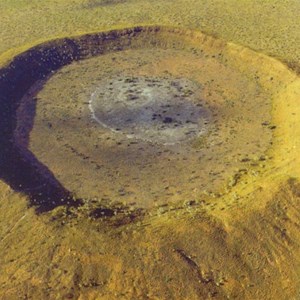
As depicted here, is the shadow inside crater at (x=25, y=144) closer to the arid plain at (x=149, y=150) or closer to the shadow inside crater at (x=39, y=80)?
the shadow inside crater at (x=39, y=80)

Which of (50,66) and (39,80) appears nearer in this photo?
(39,80)

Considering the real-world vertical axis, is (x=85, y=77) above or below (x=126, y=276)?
below

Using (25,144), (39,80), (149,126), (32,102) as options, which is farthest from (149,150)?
(39,80)

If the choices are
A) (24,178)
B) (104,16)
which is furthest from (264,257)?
(104,16)

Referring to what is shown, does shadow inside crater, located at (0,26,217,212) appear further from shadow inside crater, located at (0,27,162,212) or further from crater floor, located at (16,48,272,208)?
crater floor, located at (16,48,272,208)

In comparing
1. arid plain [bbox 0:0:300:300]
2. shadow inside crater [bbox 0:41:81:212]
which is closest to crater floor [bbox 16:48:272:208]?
arid plain [bbox 0:0:300:300]

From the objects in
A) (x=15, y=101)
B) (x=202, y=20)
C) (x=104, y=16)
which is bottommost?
(x=15, y=101)

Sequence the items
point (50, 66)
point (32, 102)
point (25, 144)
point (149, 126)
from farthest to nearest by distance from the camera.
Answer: point (50, 66), point (32, 102), point (149, 126), point (25, 144)

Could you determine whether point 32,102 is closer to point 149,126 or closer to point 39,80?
point 39,80

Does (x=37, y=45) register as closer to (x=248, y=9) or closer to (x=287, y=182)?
(x=248, y=9)
